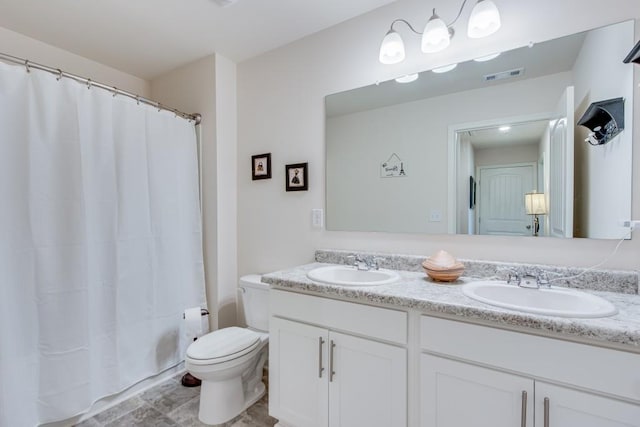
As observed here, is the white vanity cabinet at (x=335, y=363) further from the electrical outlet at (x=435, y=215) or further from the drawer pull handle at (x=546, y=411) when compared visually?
the electrical outlet at (x=435, y=215)

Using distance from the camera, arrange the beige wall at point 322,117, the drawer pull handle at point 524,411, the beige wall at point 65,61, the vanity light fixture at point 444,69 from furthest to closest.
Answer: the beige wall at point 65,61 < the vanity light fixture at point 444,69 < the beige wall at point 322,117 < the drawer pull handle at point 524,411

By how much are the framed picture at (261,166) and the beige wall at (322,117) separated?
5 centimetres

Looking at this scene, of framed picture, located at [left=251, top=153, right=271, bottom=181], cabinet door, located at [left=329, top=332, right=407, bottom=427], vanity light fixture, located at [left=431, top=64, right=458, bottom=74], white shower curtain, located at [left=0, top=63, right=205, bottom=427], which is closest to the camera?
cabinet door, located at [left=329, top=332, right=407, bottom=427]

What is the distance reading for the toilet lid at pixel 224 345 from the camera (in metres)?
1.58

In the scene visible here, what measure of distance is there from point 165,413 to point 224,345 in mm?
530

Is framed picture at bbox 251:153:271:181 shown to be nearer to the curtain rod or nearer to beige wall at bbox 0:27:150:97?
the curtain rod

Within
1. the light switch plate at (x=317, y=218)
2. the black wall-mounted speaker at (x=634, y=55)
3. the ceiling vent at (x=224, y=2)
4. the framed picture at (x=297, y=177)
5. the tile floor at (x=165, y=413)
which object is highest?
the ceiling vent at (x=224, y=2)

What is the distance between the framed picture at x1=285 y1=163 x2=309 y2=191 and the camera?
1.99 m

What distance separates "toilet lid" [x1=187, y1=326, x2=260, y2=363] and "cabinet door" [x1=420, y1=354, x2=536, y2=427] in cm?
98

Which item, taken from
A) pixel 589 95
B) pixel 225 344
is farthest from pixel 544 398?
pixel 225 344

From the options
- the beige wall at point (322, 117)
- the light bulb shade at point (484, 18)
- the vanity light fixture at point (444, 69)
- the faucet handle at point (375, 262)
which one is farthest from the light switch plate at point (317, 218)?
the light bulb shade at point (484, 18)

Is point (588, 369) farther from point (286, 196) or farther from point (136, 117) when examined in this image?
point (136, 117)

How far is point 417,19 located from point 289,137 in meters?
1.02

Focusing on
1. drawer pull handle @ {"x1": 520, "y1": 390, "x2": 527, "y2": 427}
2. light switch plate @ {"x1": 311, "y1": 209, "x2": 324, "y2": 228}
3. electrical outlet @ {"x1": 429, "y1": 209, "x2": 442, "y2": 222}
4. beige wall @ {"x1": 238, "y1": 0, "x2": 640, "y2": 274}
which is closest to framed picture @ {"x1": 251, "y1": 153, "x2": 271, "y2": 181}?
beige wall @ {"x1": 238, "y1": 0, "x2": 640, "y2": 274}
